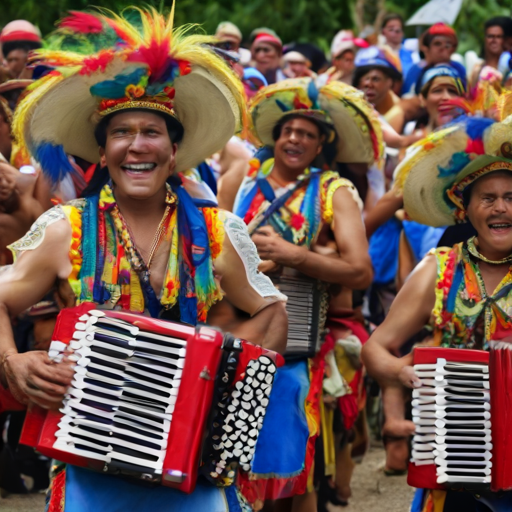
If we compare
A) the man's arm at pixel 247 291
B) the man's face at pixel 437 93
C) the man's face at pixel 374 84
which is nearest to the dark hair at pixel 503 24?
the man's face at pixel 374 84

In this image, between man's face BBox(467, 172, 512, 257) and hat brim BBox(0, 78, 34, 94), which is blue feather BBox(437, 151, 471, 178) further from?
hat brim BBox(0, 78, 34, 94)

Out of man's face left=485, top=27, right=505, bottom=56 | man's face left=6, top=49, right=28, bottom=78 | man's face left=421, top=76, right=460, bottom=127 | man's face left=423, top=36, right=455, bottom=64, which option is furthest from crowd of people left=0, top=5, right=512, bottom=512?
man's face left=485, top=27, right=505, bottom=56

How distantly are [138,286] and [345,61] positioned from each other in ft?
26.0

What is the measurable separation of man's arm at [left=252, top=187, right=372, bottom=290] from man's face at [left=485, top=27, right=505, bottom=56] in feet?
18.5

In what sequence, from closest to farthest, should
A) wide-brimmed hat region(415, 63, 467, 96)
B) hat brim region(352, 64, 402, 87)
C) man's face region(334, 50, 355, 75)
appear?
wide-brimmed hat region(415, 63, 467, 96) → hat brim region(352, 64, 402, 87) → man's face region(334, 50, 355, 75)

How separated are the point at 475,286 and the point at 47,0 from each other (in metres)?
11.3

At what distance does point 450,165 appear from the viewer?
5.28 meters

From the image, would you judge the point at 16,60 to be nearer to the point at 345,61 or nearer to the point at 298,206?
the point at 345,61

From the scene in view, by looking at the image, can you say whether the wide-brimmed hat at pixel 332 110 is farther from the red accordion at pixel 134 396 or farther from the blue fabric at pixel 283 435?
the red accordion at pixel 134 396

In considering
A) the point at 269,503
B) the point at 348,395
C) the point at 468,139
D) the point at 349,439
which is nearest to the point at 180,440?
the point at 468,139

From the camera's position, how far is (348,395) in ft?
22.6

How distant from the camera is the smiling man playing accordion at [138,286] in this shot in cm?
392

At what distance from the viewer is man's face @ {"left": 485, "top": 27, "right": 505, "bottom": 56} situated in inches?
455

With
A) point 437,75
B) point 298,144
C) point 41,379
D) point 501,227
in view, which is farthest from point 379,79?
point 41,379
